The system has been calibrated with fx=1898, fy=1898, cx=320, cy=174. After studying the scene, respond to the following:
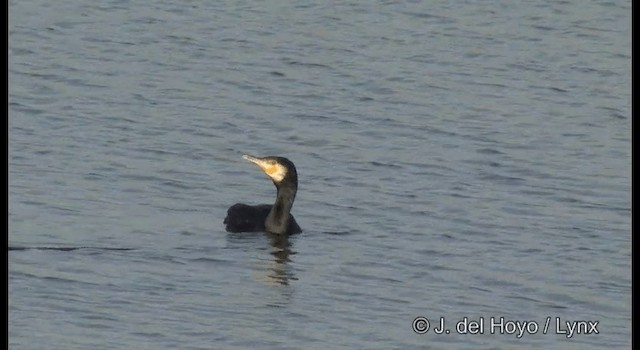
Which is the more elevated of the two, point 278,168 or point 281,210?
point 278,168

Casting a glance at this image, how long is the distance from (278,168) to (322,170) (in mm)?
1797

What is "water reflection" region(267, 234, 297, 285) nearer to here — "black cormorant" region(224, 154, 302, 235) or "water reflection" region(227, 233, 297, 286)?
"water reflection" region(227, 233, 297, 286)

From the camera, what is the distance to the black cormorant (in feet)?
54.8

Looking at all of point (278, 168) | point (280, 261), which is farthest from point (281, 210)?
point (280, 261)

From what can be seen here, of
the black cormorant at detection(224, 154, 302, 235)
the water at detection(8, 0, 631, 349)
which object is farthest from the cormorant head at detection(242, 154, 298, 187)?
the water at detection(8, 0, 631, 349)

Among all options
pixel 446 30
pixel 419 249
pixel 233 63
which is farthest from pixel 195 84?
pixel 419 249

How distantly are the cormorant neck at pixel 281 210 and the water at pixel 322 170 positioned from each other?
0.13 metres

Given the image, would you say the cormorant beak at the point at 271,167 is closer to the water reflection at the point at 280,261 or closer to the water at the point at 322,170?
the water at the point at 322,170

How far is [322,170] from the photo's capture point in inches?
760

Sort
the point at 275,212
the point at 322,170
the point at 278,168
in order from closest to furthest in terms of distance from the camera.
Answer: the point at 275,212, the point at 278,168, the point at 322,170

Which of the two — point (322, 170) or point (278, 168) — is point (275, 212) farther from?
point (322, 170)

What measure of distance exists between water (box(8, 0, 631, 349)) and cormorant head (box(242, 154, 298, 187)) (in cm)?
42

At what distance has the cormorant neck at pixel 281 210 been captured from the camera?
55.2 feet

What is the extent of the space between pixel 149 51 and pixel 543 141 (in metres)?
6.58
